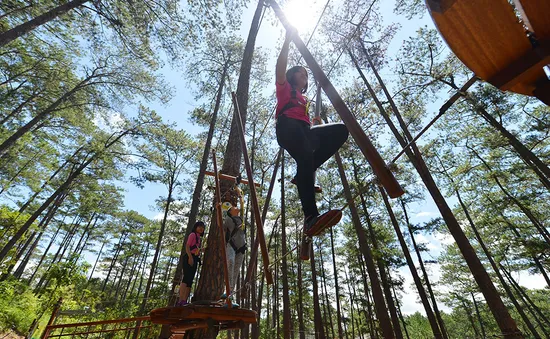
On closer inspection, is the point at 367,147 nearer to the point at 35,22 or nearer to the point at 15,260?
the point at 35,22

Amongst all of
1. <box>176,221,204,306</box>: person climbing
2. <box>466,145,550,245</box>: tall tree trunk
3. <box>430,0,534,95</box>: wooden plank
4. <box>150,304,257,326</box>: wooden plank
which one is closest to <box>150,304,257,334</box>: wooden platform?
<box>150,304,257,326</box>: wooden plank

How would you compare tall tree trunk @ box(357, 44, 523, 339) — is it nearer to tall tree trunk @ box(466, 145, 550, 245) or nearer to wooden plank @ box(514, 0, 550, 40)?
wooden plank @ box(514, 0, 550, 40)

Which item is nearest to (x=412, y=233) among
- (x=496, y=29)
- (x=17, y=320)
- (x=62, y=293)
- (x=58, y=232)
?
(x=496, y=29)

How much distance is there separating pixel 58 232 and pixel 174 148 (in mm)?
21606

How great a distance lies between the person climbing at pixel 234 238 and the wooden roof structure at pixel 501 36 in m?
3.46

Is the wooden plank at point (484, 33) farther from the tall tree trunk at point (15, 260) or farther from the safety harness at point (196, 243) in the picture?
the tall tree trunk at point (15, 260)

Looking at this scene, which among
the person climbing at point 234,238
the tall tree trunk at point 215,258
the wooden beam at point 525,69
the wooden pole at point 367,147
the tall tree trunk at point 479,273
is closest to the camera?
the wooden beam at point 525,69

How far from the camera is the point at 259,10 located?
7.05 m

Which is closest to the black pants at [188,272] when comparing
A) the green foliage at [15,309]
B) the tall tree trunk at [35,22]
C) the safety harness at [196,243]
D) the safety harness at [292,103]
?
the safety harness at [196,243]

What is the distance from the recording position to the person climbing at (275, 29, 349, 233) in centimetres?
206

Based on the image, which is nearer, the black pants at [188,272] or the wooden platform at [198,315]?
the wooden platform at [198,315]

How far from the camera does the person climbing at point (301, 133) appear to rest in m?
2.06

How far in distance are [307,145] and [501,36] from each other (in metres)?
1.34

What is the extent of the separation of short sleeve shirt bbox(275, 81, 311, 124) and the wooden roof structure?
1.27m
